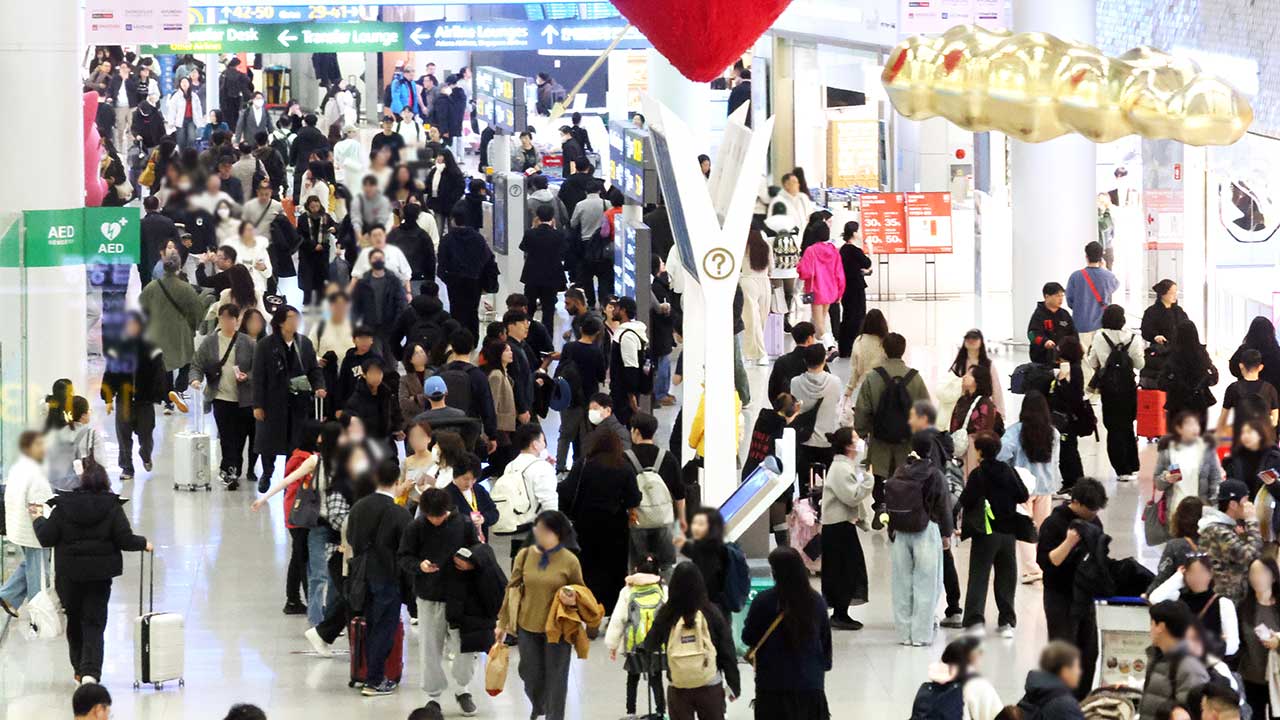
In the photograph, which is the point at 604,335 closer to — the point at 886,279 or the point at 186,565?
the point at 186,565

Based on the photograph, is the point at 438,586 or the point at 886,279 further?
the point at 886,279

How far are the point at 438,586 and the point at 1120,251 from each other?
627 inches

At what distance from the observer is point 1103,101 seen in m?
3.41

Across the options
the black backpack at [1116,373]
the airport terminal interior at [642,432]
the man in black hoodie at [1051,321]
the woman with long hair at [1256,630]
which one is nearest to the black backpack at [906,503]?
the airport terminal interior at [642,432]

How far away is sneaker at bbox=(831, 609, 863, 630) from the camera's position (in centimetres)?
1105

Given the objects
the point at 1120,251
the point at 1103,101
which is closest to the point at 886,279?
the point at 1120,251

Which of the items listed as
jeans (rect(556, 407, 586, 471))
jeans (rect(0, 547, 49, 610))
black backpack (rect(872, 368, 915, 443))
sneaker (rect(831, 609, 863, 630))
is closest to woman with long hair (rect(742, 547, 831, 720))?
black backpack (rect(872, 368, 915, 443))

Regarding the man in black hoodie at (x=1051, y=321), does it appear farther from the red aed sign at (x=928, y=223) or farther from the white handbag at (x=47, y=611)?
the red aed sign at (x=928, y=223)

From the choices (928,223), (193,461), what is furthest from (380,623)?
(928,223)

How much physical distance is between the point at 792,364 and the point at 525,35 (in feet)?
60.3

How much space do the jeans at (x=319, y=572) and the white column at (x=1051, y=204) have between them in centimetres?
1055

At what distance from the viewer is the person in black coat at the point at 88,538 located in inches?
365

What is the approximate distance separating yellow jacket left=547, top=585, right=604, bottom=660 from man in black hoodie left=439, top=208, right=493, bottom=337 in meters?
7.49

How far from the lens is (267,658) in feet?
34.6
